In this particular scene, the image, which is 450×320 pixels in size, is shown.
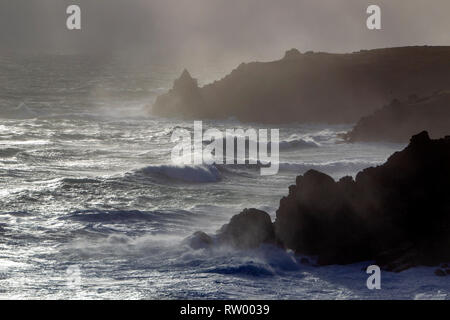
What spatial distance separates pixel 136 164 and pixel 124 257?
21.5 meters

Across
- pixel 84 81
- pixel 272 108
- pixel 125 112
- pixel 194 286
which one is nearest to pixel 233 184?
pixel 194 286

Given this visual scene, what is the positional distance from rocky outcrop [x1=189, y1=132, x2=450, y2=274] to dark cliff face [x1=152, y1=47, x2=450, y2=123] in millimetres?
52045

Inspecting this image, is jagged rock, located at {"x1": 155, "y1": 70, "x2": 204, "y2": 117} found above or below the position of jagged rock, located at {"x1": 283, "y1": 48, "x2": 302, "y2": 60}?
below

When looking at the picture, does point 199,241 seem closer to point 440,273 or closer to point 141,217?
point 141,217

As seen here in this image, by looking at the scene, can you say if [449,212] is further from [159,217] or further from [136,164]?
[136,164]

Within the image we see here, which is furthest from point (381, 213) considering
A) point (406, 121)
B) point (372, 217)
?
point (406, 121)

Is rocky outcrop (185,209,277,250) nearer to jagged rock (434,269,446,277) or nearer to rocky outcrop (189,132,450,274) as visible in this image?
rocky outcrop (189,132,450,274)

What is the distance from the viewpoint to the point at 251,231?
25.9 meters

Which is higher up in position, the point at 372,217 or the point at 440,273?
the point at 372,217

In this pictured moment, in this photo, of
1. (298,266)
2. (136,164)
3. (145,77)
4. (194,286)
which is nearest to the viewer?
(194,286)

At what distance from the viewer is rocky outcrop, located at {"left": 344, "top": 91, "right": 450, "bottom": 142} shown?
58.7 m

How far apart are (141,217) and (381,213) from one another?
34.9ft

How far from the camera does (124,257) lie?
25453 mm

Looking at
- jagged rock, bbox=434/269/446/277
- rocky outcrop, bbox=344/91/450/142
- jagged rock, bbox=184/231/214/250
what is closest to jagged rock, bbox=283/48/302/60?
rocky outcrop, bbox=344/91/450/142
